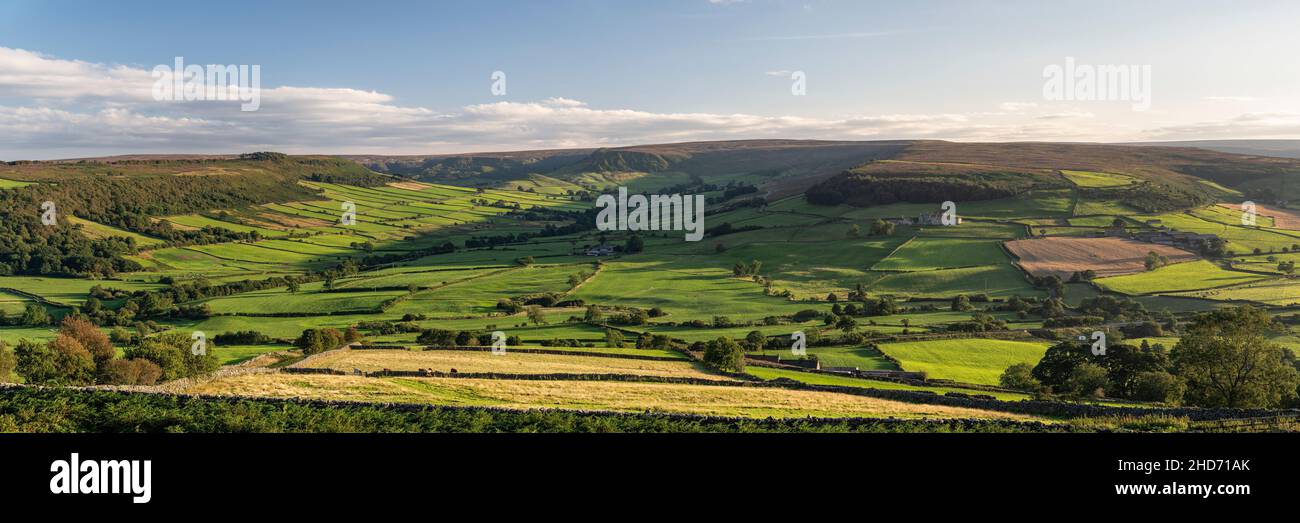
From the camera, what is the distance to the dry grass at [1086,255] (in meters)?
103

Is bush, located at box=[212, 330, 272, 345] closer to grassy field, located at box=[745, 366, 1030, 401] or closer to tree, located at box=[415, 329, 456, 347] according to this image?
tree, located at box=[415, 329, 456, 347]

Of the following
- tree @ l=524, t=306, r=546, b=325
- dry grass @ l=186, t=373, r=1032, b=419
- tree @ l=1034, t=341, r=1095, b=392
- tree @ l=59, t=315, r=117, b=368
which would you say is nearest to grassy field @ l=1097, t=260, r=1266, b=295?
tree @ l=1034, t=341, r=1095, b=392

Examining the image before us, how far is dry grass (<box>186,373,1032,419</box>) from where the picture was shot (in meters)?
35.9

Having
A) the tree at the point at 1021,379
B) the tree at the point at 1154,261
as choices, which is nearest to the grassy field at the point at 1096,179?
the tree at the point at 1154,261

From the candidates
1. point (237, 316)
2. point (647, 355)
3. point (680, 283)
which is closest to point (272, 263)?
point (237, 316)

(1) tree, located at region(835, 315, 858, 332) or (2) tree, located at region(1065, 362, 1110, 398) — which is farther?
(1) tree, located at region(835, 315, 858, 332)

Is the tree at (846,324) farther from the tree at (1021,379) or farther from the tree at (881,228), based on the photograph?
the tree at (881,228)

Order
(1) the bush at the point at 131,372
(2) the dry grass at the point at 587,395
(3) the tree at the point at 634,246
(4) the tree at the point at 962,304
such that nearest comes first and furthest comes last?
(2) the dry grass at the point at 587,395, (1) the bush at the point at 131,372, (4) the tree at the point at 962,304, (3) the tree at the point at 634,246

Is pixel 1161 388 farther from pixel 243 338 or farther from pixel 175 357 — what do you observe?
pixel 243 338

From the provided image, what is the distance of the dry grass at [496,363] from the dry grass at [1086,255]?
70566mm

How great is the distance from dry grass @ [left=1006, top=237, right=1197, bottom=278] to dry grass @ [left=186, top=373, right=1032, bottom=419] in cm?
7614

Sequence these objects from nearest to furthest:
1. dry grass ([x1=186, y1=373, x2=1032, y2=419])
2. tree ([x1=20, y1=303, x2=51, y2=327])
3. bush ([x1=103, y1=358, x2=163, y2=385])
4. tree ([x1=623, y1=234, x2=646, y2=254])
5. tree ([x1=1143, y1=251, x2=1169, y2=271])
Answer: dry grass ([x1=186, y1=373, x2=1032, y2=419])
bush ([x1=103, y1=358, x2=163, y2=385])
tree ([x1=20, y1=303, x2=51, y2=327])
tree ([x1=1143, y1=251, x2=1169, y2=271])
tree ([x1=623, y1=234, x2=646, y2=254])

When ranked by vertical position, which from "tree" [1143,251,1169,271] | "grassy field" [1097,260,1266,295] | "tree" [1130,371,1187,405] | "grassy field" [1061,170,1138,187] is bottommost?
"tree" [1130,371,1187,405]
